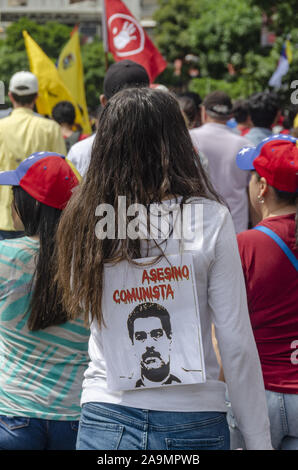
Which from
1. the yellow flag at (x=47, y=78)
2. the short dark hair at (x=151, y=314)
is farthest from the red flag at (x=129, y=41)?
the short dark hair at (x=151, y=314)

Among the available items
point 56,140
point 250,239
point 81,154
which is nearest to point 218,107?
point 56,140

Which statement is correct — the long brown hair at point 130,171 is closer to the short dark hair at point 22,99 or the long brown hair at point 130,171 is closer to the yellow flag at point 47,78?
the short dark hair at point 22,99

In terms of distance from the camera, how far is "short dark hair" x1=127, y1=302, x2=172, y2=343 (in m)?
2.18

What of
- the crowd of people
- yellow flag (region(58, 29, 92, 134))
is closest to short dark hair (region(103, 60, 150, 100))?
the crowd of people

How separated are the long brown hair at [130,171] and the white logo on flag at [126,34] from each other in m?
5.47

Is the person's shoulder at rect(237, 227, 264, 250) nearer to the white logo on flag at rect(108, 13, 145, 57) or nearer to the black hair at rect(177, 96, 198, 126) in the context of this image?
the black hair at rect(177, 96, 198, 126)

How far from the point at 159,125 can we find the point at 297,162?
3.19 ft

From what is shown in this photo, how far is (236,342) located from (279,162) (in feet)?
3.59

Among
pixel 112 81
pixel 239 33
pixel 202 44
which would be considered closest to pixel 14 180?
pixel 112 81

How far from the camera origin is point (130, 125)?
224cm

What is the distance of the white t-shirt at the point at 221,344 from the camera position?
2.15m

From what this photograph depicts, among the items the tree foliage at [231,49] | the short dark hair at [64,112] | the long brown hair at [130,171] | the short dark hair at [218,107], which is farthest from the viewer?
the tree foliage at [231,49]

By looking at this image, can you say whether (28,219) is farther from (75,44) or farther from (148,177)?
(75,44)

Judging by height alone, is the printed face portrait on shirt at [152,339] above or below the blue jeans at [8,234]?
above
